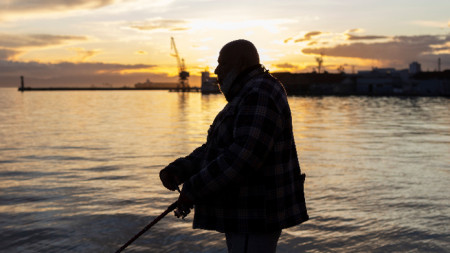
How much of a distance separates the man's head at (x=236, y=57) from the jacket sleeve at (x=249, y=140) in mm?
238

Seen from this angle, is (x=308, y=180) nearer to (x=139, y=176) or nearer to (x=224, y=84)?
(x=139, y=176)

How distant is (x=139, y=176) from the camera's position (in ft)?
36.4

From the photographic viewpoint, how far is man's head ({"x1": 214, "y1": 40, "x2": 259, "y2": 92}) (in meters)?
2.51

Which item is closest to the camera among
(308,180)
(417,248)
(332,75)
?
(417,248)

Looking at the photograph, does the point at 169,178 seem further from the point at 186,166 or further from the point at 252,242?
the point at 252,242

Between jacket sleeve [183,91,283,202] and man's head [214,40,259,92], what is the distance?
238mm

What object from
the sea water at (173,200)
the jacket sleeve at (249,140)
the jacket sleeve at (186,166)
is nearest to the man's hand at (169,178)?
the jacket sleeve at (186,166)

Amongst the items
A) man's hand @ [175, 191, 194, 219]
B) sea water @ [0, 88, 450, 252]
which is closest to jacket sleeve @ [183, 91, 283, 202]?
man's hand @ [175, 191, 194, 219]

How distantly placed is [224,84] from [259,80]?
0.79ft

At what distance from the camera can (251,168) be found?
7.64 feet

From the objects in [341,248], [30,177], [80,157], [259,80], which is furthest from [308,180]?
[259,80]

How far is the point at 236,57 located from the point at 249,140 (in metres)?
0.49

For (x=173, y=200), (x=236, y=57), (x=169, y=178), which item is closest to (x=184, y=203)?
(x=169, y=178)

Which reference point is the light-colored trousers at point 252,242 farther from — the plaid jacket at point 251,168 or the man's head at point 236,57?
the man's head at point 236,57
